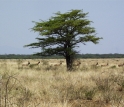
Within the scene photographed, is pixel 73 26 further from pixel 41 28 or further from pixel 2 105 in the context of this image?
pixel 2 105

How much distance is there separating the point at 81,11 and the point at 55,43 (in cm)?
411

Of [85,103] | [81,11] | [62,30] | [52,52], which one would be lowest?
[85,103]

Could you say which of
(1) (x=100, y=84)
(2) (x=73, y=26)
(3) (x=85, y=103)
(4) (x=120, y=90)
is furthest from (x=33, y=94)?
(2) (x=73, y=26)

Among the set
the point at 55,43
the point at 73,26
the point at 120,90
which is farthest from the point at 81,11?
Answer: the point at 120,90

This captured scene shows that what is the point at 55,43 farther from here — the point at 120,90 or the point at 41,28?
the point at 120,90

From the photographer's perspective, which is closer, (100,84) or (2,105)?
(2,105)

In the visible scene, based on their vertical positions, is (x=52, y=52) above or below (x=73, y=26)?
below

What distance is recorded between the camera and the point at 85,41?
2920 centimetres

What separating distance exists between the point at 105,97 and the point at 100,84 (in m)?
2.67

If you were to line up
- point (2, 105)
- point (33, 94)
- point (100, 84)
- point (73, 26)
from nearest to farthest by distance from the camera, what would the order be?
point (2, 105) < point (33, 94) < point (100, 84) < point (73, 26)

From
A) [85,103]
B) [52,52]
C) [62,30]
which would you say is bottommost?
[85,103]

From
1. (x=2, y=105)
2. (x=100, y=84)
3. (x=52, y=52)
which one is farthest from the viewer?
(x=52, y=52)

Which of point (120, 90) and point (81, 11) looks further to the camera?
point (81, 11)

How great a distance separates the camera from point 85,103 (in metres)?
9.55
